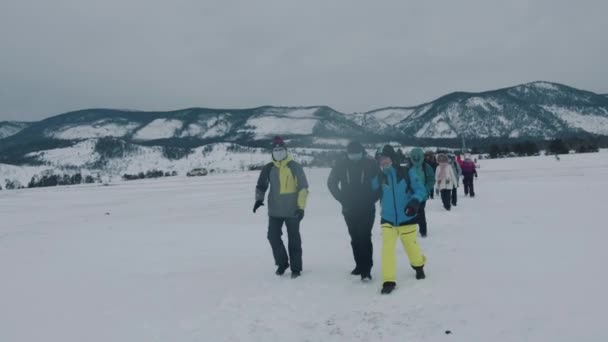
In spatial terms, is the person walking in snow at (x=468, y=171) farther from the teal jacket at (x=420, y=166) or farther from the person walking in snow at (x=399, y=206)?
the person walking in snow at (x=399, y=206)

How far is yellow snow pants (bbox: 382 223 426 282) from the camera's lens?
5.43 metres

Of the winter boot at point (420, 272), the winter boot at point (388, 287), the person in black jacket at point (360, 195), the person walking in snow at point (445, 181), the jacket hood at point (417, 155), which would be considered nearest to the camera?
the winter boot at point (388, 287)

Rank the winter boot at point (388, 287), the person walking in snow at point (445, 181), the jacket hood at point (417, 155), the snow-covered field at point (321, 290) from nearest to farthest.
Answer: the snow-covered field at point (321, 290) < the winter boot at point (388, 287) < the jacket hood at point (417, 155) < the person walking in snow at point (445, 181)

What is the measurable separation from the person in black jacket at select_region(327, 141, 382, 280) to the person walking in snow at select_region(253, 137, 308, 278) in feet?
2.13

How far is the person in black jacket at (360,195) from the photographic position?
19.7 ft

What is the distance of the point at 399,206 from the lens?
18.6 ft

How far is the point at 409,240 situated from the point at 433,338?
1.85 meters

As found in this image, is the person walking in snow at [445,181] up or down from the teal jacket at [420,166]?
down

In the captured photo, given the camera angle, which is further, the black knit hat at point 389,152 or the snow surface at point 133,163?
the snow surface at point 133,163

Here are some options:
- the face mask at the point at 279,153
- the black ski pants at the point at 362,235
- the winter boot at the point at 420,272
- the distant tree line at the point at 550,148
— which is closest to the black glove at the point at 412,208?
the black ski pants at the point at 362,235

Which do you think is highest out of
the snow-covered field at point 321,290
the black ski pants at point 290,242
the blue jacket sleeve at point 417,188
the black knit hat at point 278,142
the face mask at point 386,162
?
the black knit hat at point 278,142

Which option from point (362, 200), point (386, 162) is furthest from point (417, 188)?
point (362, 200)

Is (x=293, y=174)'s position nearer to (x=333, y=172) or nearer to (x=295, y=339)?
(x=333, y=172)

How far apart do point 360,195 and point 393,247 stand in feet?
2.91
